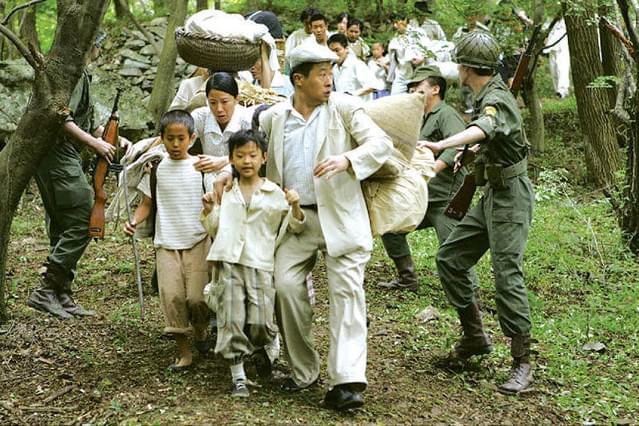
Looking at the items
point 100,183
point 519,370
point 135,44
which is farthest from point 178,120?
point 135,44

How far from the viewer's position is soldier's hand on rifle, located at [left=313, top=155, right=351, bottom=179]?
4.70 m

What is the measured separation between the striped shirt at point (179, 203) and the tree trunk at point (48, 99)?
104 cm

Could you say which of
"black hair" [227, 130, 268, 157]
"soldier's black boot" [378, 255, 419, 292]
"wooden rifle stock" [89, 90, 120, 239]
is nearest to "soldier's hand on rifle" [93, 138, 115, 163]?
"wooden rifle stock" [89, 90, 120, 239]

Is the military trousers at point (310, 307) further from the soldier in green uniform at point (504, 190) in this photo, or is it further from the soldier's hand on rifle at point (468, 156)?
the soldier's hand on rifle at point (468, 156)

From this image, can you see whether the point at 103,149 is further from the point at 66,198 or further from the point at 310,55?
the point at 310,55

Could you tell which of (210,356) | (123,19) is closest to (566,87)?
(123,19)

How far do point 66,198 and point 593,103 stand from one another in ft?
27.9

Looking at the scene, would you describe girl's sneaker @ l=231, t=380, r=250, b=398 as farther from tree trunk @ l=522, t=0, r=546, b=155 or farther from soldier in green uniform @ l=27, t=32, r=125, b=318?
tree trunk @ l=522, t=0, r=546, b=155

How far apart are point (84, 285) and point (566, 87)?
47.4 feet

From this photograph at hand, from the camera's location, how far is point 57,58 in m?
6.04

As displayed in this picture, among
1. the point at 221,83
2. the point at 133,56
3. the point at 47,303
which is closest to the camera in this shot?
the point at 221,83

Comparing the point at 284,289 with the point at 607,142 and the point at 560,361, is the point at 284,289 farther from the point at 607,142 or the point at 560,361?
the point at 607,142

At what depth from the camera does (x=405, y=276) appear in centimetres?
842

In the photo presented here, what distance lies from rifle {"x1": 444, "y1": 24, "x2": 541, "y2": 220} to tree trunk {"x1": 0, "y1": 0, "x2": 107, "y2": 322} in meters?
2.91
